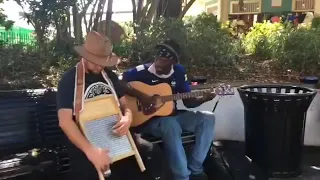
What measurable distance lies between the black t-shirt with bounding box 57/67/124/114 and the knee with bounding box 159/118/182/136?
710mm

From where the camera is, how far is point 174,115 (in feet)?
14.1

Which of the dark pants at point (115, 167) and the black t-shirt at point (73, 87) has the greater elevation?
the black t-shirt at point (73, 87)

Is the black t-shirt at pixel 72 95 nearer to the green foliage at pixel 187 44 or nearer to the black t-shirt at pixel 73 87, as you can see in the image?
the black t-shirt at pixel 73 87

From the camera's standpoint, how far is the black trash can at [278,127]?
4.43 meters

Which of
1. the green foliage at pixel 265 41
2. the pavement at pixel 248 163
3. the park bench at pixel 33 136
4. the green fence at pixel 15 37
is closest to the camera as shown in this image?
the park bench at pixel 33 136

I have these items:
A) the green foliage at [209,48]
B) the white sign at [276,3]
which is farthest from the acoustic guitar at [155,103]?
the white sign at [276,3]

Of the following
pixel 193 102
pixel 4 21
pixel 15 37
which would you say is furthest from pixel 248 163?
pixel 15 37

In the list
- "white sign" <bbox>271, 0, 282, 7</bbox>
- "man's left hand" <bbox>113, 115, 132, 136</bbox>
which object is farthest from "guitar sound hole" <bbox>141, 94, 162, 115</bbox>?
"white sign" <bbox>271, 0, 282, 7</bbox>

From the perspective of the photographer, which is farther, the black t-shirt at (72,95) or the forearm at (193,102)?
the forearm at (193,102)

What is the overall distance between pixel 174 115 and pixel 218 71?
230cm

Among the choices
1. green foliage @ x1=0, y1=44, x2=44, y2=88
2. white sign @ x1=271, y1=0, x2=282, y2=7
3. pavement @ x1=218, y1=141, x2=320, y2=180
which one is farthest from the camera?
white sign @ x1=271, y1=0, x2=282, y2=7

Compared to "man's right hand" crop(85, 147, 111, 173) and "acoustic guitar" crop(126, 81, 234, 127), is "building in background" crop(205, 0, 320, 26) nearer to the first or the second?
"acoustic guitar" crop(126, 81, 234, 127)

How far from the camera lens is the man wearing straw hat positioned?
3135mm

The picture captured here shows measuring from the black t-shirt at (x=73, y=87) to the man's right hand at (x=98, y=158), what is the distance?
14.2 inches
